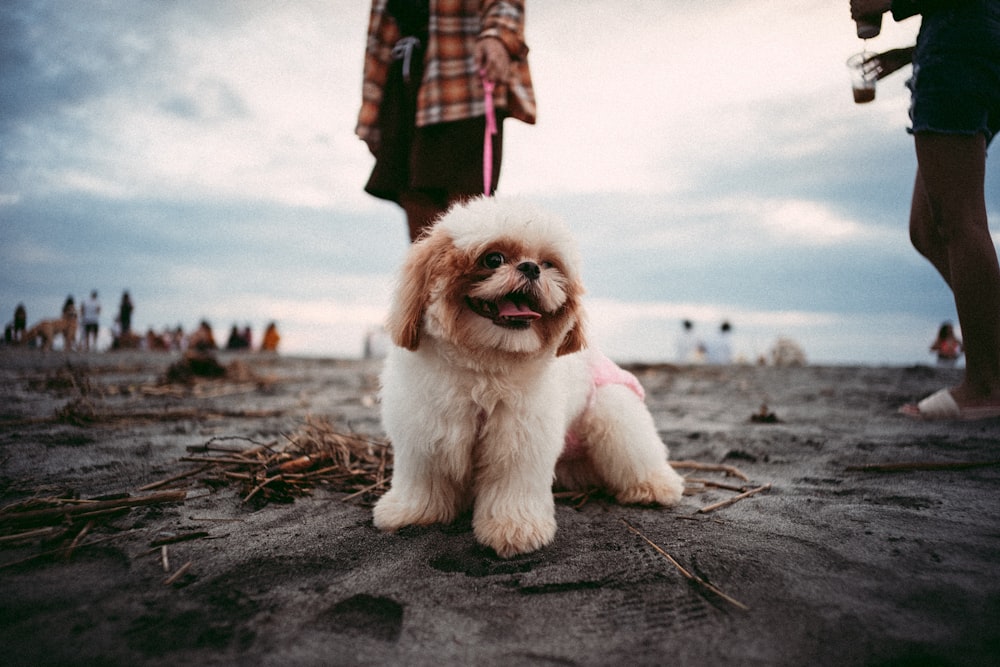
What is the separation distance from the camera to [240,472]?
8.77 ft

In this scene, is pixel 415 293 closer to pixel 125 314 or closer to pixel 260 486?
pixel 260 486

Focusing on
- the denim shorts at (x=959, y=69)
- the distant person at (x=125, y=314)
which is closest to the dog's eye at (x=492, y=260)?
the denim shorts at (x=959, y=69)

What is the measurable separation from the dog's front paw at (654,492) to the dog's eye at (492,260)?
1361 mm

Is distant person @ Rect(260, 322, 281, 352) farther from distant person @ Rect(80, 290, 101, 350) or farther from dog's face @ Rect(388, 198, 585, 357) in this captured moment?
dog's face @ Rect(388, 198, 585, 357)

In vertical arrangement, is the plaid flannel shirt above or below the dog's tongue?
above

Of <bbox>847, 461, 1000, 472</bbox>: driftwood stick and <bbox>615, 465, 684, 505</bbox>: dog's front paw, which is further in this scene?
<bbox>847, 461, 1000, 472</bbox>: driftwood stick

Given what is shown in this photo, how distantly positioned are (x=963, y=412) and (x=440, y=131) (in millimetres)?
4175

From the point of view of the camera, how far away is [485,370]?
205 centimetres

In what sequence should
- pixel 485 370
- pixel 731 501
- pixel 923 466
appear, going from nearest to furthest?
pixel 485 370, pixel 731 501, pixel 923 466

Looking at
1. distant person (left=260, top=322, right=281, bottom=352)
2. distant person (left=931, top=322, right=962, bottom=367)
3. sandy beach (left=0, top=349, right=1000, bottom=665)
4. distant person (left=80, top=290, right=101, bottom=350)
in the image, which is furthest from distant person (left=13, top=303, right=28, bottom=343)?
distant person (left=931, top=322, right=962, bottom=367)

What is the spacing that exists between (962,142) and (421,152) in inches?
127

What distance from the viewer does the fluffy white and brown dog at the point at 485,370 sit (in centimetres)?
199

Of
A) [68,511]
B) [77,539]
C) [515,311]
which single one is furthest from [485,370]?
[68,511]

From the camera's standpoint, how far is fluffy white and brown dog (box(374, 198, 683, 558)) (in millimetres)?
1990
